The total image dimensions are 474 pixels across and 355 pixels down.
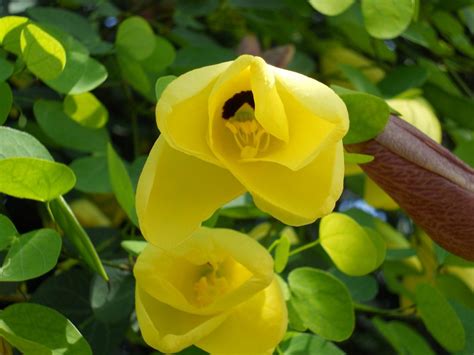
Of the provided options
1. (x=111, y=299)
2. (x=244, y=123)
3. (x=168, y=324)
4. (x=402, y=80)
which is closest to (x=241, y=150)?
(x=244, y=123)

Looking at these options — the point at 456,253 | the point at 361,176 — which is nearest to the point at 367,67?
the point at 361,176

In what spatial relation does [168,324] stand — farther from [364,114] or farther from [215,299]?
[364,114]

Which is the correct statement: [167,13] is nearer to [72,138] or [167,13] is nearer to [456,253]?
[72,138]

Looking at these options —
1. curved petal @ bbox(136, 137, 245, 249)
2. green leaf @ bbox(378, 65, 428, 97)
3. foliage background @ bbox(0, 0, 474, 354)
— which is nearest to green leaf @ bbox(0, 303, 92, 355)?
foliage background @ bbox(0, 0, 474, 354)

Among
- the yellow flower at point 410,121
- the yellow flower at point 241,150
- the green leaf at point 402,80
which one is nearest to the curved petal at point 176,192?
the yellow flower at point 241,150

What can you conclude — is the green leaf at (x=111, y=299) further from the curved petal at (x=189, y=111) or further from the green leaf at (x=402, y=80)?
the green leaf at (x=402, y=80)

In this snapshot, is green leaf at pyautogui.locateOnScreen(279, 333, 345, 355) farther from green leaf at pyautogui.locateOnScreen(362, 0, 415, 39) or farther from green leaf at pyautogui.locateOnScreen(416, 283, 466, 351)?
A: green leaf at pyautogui.locateOnScreen(362, 0, 415, 39)
